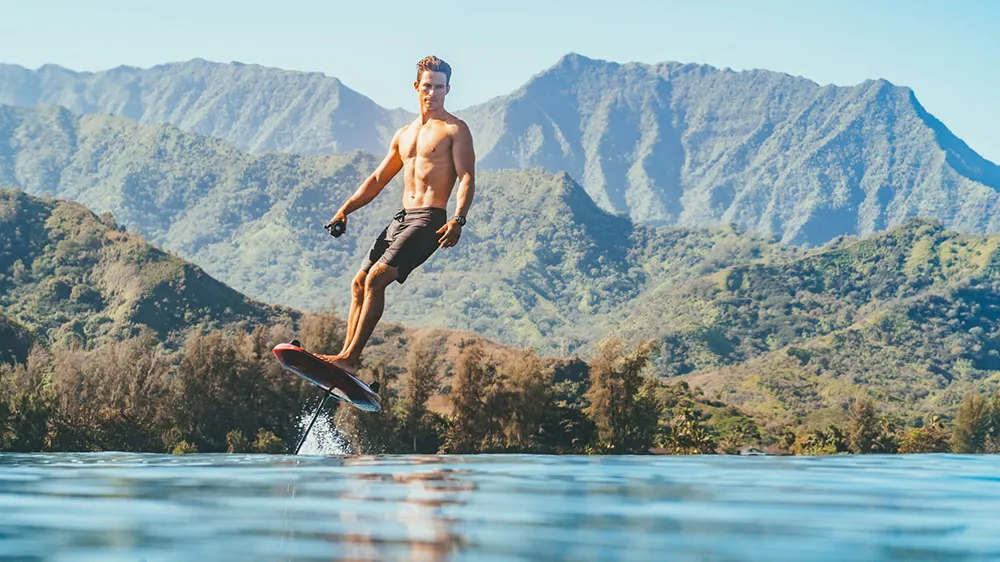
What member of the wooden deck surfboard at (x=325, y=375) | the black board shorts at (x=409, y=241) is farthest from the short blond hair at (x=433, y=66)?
the wooden deck surfboard at (x=325, y=375)

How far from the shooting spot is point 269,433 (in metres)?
63.8

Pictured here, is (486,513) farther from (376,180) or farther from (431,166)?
(376,180)

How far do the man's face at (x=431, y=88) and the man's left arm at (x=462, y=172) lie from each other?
0.39 meters

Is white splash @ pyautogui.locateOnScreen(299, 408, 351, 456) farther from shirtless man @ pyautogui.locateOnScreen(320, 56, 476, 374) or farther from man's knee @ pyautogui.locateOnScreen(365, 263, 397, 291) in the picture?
man's knee @ pyautogui.locateOnScreen(365, 263, 397, 291)

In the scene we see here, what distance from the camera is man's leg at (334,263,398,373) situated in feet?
37.3

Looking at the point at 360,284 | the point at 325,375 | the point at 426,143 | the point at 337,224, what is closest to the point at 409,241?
the point at 360,284

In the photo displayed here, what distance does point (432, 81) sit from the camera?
11.8 metres

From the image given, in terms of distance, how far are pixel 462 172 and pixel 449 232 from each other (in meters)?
0.67

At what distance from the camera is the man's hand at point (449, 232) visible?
11.2 m

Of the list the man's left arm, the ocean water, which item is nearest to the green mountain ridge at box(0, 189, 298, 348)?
the ocean water

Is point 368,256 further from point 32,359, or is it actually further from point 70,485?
point 32,359

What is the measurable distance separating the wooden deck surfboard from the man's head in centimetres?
280

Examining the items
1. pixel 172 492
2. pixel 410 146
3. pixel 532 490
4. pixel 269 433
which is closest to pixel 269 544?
pixel 172 492

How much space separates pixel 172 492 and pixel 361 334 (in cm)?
251
